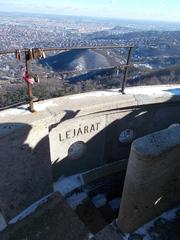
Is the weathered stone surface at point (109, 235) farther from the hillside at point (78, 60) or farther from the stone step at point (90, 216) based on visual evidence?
the hillside at point (78, 60)

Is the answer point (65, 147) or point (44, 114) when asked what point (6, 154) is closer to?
point (44, 114)

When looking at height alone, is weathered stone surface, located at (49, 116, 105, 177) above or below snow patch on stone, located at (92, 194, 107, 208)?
above

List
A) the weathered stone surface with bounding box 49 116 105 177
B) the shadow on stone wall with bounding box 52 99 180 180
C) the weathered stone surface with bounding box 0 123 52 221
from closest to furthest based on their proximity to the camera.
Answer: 1. the weathered stone surface with bounding box 0 123 52 221
2. the weathered stone surface with bounding box 49 116 105 177
3. the shadow on stone wall with bounding box 52 99 180 180

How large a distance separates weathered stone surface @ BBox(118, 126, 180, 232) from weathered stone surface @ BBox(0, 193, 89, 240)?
1.11m

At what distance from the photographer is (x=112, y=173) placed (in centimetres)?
756

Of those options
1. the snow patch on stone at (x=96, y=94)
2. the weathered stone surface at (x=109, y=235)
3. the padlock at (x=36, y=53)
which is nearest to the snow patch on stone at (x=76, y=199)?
the weathered stone surface at (x=109, y=235)

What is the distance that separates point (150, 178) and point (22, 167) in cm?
269

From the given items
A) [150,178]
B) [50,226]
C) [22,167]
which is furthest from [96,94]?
[50,226]

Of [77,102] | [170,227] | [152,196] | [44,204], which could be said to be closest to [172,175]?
[152,196]

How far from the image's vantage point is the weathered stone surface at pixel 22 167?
5.35m

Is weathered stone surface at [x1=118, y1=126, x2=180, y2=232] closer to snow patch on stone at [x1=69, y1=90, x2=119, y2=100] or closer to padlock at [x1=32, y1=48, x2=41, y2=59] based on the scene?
snow patch on stone at [x1=69, y1=90, x2=119, y2=100]

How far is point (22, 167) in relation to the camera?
5.74m

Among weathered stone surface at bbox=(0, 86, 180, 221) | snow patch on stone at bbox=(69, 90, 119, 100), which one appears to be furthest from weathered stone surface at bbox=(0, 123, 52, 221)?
snow patch on stone at bbox=(69, 90, 119, 100)

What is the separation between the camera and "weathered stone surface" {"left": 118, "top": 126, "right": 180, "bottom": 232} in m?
4.45
